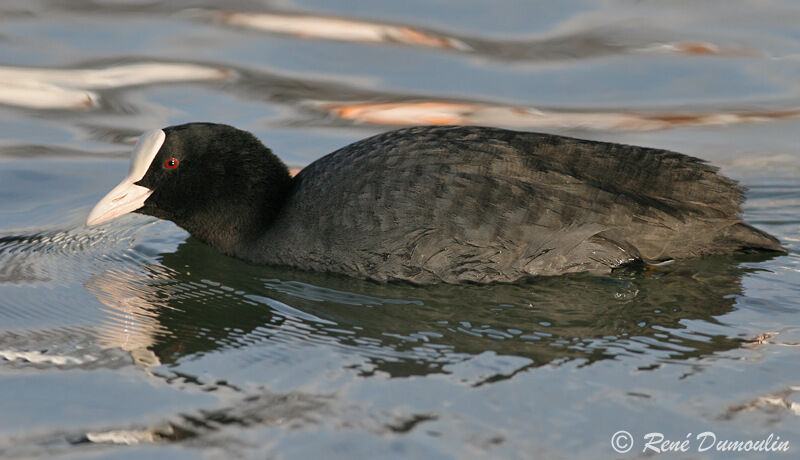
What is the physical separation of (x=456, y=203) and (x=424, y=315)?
1.88ft

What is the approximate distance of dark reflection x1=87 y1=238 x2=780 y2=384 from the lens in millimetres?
4543

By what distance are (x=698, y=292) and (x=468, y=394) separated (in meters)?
1.64

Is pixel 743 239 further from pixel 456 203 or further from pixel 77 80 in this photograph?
pixel 77 80

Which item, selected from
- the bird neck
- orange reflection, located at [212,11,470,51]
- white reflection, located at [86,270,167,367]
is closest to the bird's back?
the bird neck

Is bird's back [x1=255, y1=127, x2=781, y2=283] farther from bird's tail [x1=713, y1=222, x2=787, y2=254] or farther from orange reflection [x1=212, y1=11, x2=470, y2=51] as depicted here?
orange reflection [x1=212, y1=11, x2=470, y2=51]

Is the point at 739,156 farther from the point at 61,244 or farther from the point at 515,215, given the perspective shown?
the point at 61,244

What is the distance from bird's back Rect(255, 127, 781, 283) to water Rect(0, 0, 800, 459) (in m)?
0.14

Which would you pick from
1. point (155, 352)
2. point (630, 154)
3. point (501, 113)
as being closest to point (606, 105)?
point (501, 113)

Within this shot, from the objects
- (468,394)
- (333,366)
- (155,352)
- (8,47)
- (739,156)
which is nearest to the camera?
(468,394)

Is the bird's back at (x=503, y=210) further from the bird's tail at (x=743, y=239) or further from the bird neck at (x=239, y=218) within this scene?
the bird neck at (x=239, y=218)

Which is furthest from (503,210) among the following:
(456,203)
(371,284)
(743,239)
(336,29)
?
(336,29)

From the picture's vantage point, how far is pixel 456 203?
5172 millimetres

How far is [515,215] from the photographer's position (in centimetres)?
516

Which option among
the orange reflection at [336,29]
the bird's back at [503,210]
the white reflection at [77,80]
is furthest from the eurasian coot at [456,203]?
the orange reflection at [336,29]
